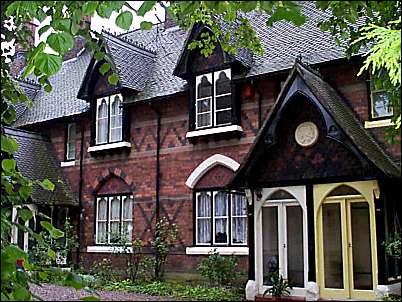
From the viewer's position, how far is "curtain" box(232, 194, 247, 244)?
14.5 m

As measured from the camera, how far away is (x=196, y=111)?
15.6 meters

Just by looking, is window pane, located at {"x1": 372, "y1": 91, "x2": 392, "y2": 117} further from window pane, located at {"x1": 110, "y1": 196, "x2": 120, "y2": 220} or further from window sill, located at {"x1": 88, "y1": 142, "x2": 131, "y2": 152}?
window pane, located at {"x1": 110, "y1": 196, "x2": 120, "y2": 220}

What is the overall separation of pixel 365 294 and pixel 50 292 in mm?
8626

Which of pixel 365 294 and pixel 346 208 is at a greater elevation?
pixel 346 208

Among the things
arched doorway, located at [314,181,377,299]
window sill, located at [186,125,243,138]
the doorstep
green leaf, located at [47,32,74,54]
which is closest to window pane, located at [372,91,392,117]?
arched doorway, located at [314,181,377,299]

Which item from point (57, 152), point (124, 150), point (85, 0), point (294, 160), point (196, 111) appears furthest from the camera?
point (57, 152)

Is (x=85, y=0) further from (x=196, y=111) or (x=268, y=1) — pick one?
(x=196, y=111)

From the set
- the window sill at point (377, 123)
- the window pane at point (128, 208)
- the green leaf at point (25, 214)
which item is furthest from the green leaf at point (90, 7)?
the window pane at point (128, 208)

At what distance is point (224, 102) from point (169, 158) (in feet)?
8.37

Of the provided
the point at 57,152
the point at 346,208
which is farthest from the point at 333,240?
the point at 57,152

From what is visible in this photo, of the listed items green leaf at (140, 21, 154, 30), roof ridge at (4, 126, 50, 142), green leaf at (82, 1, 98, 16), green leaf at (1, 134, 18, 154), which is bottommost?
green leaf at (1, 134, 18, 154)

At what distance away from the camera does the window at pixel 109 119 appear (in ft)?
58.1

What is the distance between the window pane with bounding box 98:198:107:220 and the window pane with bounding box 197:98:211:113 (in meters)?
4.83

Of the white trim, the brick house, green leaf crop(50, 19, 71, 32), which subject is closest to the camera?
green leaf crop(50, 19, 71, 32)
